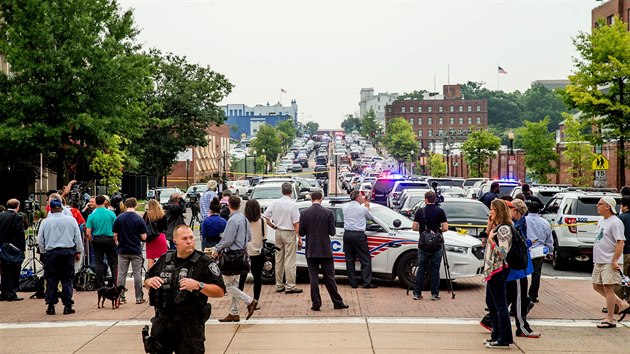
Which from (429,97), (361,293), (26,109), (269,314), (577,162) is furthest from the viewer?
(429,97)

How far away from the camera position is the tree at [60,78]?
35.1 metres

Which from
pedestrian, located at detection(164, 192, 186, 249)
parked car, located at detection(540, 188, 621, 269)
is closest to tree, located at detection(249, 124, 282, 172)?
parked car, located at detection(540, 188, 621, 269)

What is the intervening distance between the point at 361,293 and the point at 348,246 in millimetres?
927

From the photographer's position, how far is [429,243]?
1405 cm

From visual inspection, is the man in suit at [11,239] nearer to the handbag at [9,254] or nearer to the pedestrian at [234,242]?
the handbag at [9,254]

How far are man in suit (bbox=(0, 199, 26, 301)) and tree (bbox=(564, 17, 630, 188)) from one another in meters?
21.6

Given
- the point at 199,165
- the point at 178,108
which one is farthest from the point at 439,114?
the point at 178,108

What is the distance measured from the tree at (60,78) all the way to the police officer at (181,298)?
96.1 ft

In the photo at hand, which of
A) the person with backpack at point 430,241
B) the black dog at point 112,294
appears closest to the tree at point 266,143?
the person with backpack at point 430,241

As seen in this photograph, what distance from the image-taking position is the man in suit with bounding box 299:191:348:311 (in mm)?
13219

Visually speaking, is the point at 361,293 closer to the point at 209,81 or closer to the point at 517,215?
the point at 517,215

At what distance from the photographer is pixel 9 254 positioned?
1462 cm

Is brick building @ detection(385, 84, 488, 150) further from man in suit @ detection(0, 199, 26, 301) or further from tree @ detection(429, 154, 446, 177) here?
man in suit @ detection(0, 199, 26, 301)

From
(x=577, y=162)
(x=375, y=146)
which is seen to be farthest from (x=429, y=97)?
(x=577, y=162)
